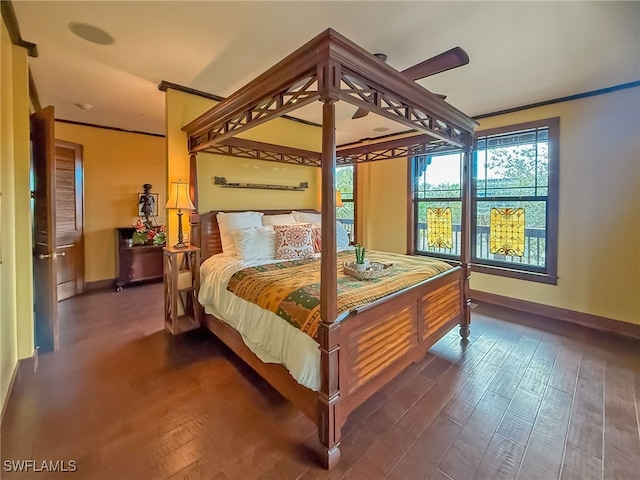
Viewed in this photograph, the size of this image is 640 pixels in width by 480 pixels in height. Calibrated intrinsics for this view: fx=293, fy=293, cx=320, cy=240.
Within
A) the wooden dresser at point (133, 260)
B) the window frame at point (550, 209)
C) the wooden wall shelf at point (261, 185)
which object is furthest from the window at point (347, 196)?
the wooden dresser at point (133, 260)

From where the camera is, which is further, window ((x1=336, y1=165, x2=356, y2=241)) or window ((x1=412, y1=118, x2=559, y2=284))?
window ((x1=336, y1=165, x2=356, y2=241))

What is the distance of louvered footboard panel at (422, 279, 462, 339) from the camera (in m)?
2.55

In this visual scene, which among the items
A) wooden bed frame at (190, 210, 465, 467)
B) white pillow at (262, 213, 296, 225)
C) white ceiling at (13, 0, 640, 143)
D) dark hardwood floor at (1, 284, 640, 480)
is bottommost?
dark hardwood floor at (1, 284, 640, 480)

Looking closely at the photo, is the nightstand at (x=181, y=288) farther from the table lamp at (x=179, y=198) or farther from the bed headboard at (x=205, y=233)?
the table lamp at (x=179, y=198)

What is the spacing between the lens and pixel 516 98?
3520 millimetres

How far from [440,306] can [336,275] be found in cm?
159

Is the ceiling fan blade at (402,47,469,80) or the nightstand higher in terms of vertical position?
the ceiling fan blade at (402,47,469,80)

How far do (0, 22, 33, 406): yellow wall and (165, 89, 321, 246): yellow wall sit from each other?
3.72 feet

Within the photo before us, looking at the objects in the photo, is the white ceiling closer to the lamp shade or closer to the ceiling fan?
the ceiling fan

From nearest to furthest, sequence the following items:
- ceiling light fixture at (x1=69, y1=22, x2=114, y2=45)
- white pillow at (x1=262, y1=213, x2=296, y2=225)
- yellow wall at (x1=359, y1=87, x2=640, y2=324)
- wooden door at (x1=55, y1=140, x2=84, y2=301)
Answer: ceiling light fixture at (x1=69, y1=22, x2=114, y2=45)
yellow wall at (x1=359, y1=87, x2=640, y2=324)
white pillow at (x1=262, y1=213, x2=296, y2=225)
wooden door at (x1=55, y1=140, x2=84, y2=301)

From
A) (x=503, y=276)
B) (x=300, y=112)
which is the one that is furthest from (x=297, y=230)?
(x=503, y=276)

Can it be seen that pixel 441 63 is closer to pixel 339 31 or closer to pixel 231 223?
pixel 339 31

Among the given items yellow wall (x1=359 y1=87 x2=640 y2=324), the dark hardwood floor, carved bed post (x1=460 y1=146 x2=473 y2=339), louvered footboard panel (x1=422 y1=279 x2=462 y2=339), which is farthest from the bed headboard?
yellow wall (x1=359 y1=87 x2=640 y2=324)

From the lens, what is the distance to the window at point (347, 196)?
5.79 meters
